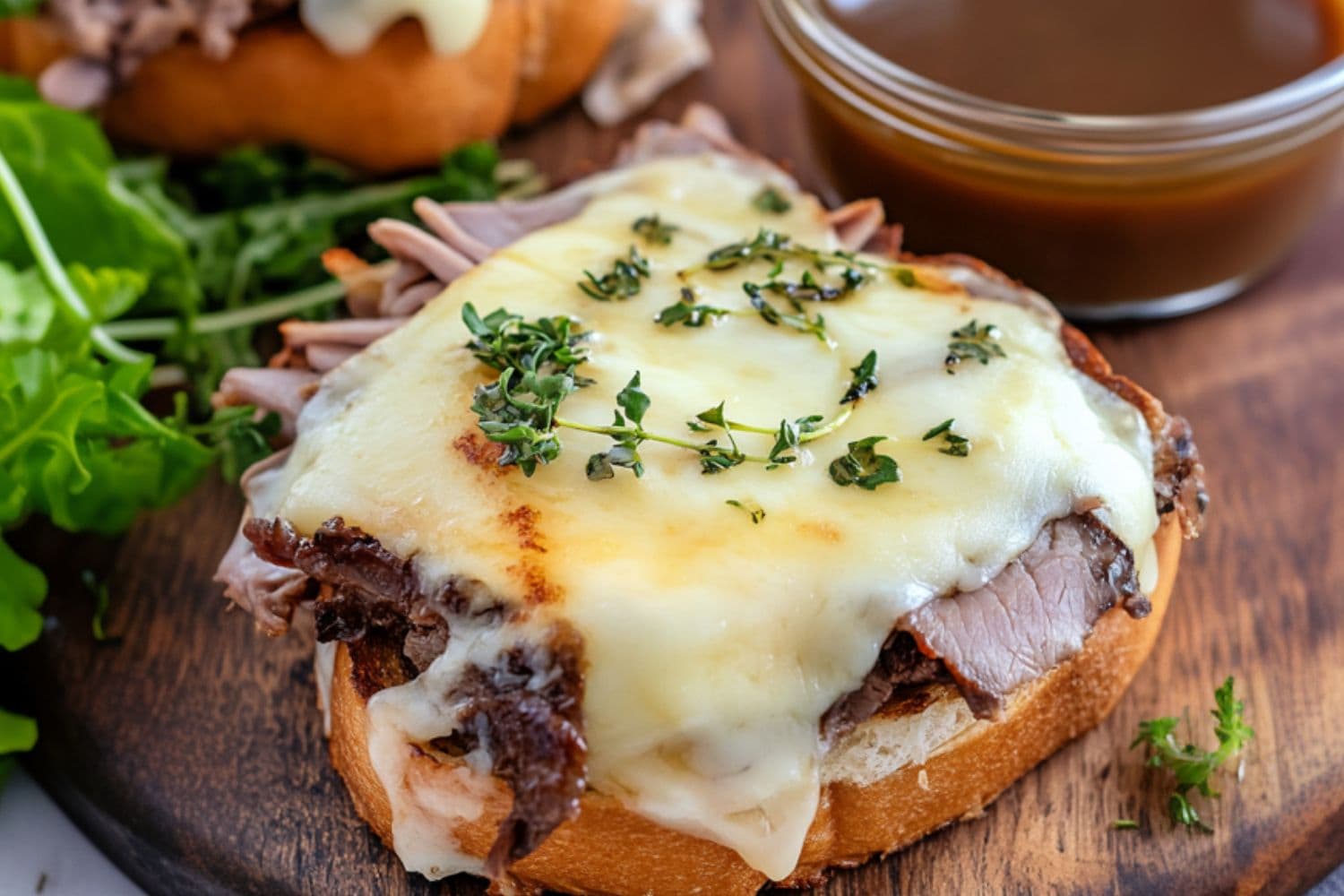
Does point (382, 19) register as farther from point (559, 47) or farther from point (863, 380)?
point (863, 380)

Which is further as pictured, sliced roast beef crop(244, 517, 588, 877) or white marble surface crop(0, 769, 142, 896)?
white marble surface crop(0, 769, 142, 896)

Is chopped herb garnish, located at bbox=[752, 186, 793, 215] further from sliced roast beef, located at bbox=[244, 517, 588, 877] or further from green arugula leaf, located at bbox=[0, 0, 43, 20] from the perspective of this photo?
green arugula leaf, located at bbox=[0, 0, 43, 20]

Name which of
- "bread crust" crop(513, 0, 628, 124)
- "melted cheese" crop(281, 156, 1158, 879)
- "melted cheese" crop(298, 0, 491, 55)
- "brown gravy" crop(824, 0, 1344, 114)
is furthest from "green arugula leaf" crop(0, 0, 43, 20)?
"brown gravy" crop(824, 0, 1344, 114)

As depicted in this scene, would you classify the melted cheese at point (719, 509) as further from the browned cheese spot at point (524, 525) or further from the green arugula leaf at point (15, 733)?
the green arugula leaf at point (15, 733)

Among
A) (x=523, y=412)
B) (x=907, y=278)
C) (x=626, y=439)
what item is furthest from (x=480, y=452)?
(x=907, y=278)

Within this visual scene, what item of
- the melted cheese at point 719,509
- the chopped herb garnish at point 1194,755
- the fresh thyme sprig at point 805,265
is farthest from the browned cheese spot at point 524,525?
the chopped herb garnish at point 1194,755

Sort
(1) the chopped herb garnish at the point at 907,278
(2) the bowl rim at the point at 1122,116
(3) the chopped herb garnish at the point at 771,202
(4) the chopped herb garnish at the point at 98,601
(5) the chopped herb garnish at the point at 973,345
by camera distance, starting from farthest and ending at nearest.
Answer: (2) the bowl rim at the point at 1122,116, (3) the chopped herb garnish at the point at 771,202, (4) the chopped herb garnish at the point at 98,601, (1) the chopped herb garnish at the point at 907,278, (5) the chopped herb garnish at the point at 973,345
